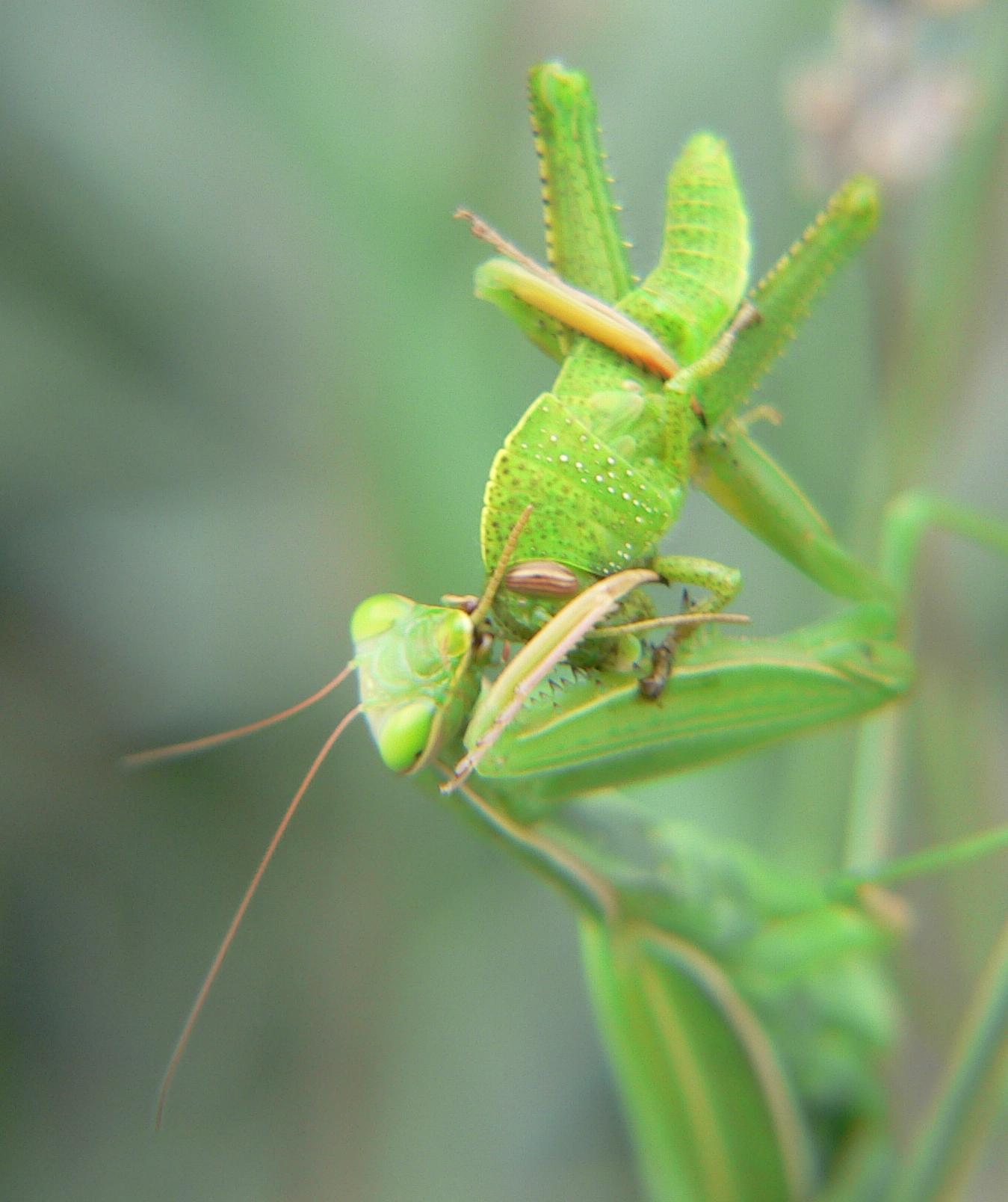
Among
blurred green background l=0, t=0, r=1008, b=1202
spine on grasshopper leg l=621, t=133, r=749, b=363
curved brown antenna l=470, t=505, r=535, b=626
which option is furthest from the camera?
blurred green background l=0, t=0, r=1008, b=1202

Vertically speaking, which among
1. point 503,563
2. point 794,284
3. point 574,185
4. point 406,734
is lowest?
point 406,734

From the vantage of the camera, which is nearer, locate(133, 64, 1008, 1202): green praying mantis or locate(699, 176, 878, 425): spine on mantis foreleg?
locate(133, 64, 1008, 1202): green praying mantis

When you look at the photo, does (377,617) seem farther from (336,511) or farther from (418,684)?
(336,511)

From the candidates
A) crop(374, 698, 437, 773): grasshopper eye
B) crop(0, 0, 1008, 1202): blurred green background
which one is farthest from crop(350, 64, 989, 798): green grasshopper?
crop(0, 0, 1008, 1202): blurred green background

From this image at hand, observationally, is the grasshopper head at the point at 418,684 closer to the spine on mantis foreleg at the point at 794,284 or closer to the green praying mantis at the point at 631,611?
the green praying mantis at the point at 631,611

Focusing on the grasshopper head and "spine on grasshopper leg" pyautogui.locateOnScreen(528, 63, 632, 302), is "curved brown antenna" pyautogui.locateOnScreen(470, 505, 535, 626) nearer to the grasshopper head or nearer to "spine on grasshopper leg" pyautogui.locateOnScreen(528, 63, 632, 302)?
the grasshopper head

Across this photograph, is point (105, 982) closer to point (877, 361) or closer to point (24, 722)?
point (24, 722)

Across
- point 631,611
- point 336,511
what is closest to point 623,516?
point 631,611
